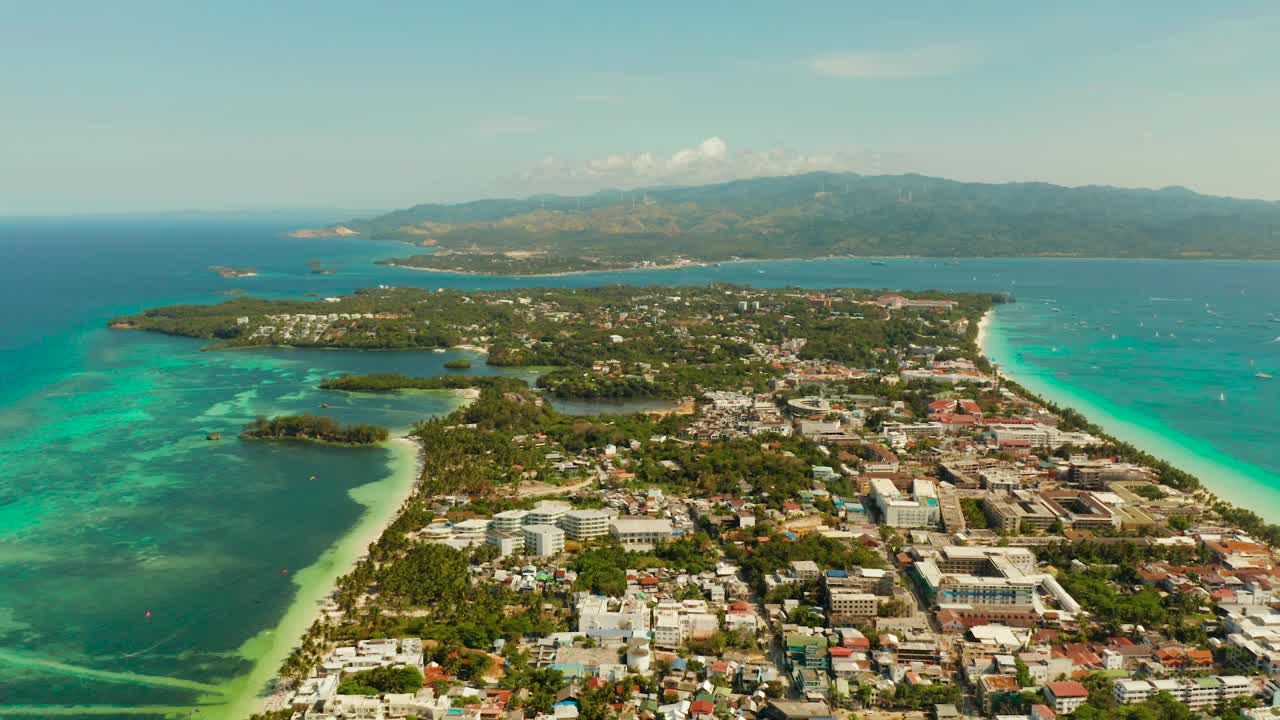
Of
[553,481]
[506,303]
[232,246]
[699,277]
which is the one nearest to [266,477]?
[553,481]

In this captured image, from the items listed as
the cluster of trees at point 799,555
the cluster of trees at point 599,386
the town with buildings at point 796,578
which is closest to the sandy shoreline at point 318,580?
the town with buildings at point 796,578

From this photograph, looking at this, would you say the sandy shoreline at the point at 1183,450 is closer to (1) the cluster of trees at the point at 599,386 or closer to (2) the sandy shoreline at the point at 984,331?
(2) the sandy shoreline at the point at 984,331

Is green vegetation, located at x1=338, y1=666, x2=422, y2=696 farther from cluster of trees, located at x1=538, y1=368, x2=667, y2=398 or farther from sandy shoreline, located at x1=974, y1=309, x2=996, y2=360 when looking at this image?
sandy shoreline, located at x1=974, y1=309, x2=996, y2=360

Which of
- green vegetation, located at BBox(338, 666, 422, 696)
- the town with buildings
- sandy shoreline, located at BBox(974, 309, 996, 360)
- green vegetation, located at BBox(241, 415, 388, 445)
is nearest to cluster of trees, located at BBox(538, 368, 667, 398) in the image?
the town with buildings

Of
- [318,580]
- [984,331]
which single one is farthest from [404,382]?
[984,331]

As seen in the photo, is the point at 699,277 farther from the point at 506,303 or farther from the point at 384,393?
the point at 384,393

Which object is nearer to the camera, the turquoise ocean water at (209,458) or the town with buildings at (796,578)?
the town with buildings at (796,578)
